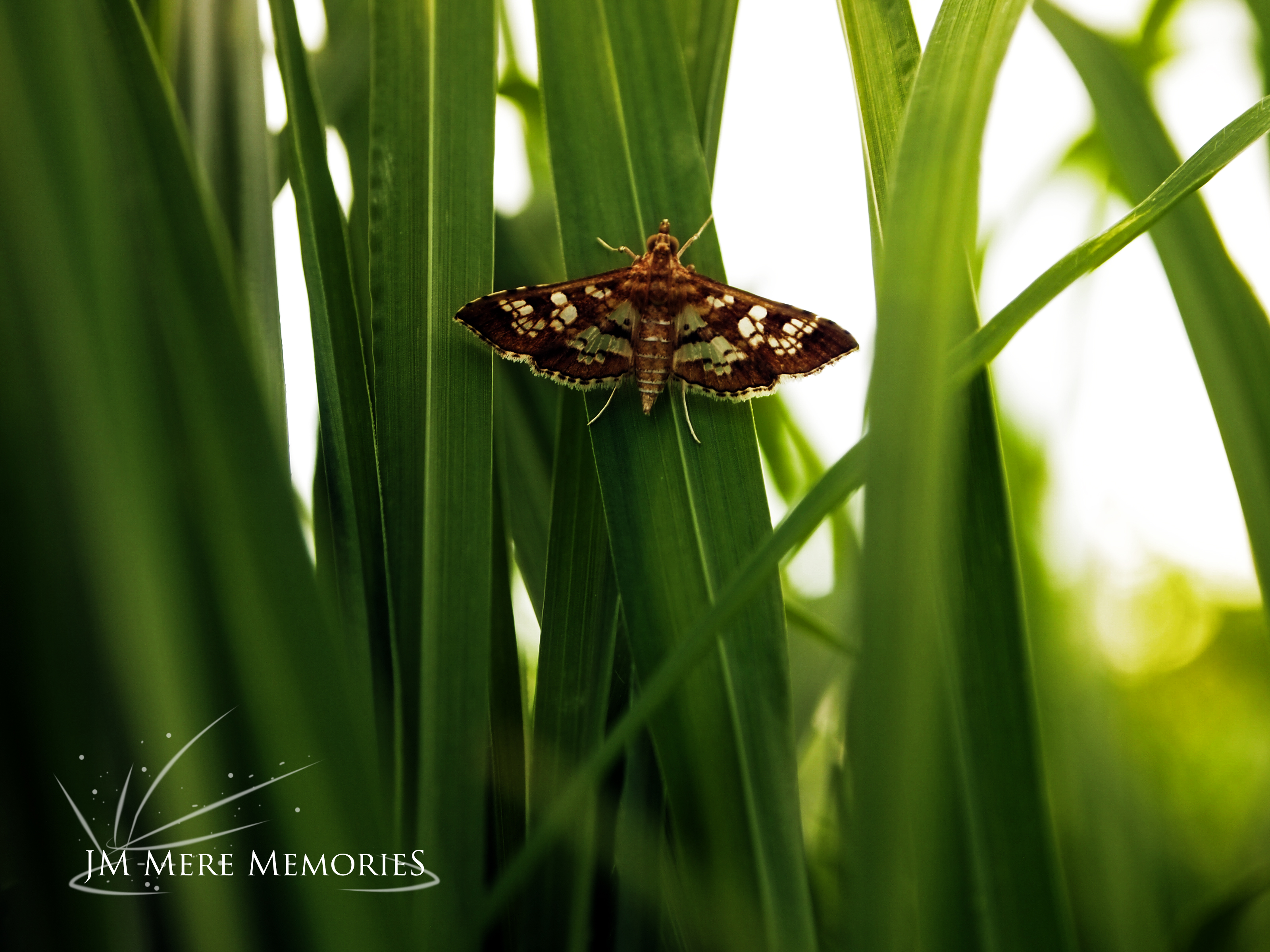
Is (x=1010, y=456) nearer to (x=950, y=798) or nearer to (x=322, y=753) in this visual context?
(x=950, y=798)

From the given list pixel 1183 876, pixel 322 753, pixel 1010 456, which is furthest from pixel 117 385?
pixel 1183 876

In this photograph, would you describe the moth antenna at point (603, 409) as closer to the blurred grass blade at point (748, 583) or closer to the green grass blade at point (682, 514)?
the green grass blade at point (682, 514)

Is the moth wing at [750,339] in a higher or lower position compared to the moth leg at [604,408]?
higher

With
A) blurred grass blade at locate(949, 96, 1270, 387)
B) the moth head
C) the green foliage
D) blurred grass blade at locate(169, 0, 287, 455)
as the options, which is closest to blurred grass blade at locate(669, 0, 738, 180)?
the green foliage

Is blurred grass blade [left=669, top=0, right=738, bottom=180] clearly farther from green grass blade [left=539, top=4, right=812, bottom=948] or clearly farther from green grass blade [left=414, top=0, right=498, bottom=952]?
green grass blade [left=414, top=0, right=498, bottom=952]

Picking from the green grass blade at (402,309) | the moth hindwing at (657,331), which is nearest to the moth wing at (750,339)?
the moth hindwing at (657,331)

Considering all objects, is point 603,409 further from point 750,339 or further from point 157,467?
point 157,467

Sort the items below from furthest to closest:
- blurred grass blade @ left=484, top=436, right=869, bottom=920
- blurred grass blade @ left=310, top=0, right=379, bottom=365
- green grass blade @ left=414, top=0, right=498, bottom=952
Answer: blurred grass blade @ left=310, top=0, right=379, bottom=365
green grass blade @ left=414, top=0, right=498, bottom=952
blurred grass blade @ left=484, top=436, right=869, bottom=920
